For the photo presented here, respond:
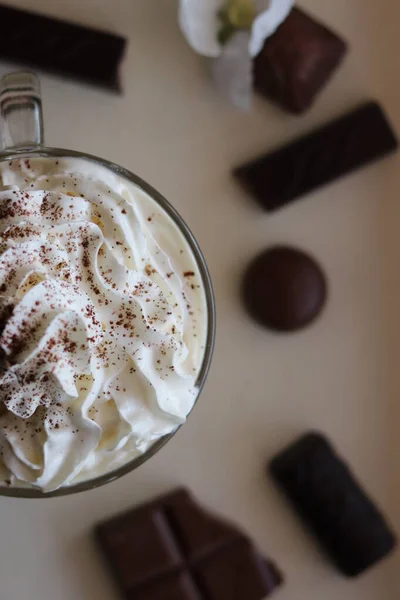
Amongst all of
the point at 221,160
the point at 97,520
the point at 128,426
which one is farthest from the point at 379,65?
the point at 97,520

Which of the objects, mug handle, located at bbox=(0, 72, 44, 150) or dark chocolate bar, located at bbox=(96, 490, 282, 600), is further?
dark chocolate bar, located at bbox=(96, 490, 282, 600)

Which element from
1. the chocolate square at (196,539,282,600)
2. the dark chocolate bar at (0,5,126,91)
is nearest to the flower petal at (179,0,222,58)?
the dark chocolate bar at (0,5,126,91)

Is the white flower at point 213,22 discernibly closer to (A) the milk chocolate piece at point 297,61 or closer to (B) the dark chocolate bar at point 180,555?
(A) the milk chocolate piece at point 297,61

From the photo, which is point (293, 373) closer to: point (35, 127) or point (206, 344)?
point (206, 344)

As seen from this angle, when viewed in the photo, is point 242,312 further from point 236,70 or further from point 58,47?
point 58,47

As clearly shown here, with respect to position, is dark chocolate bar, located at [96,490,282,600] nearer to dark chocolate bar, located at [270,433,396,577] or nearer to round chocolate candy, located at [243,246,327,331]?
dark chocolate bar, located at [270,433,396,577]
